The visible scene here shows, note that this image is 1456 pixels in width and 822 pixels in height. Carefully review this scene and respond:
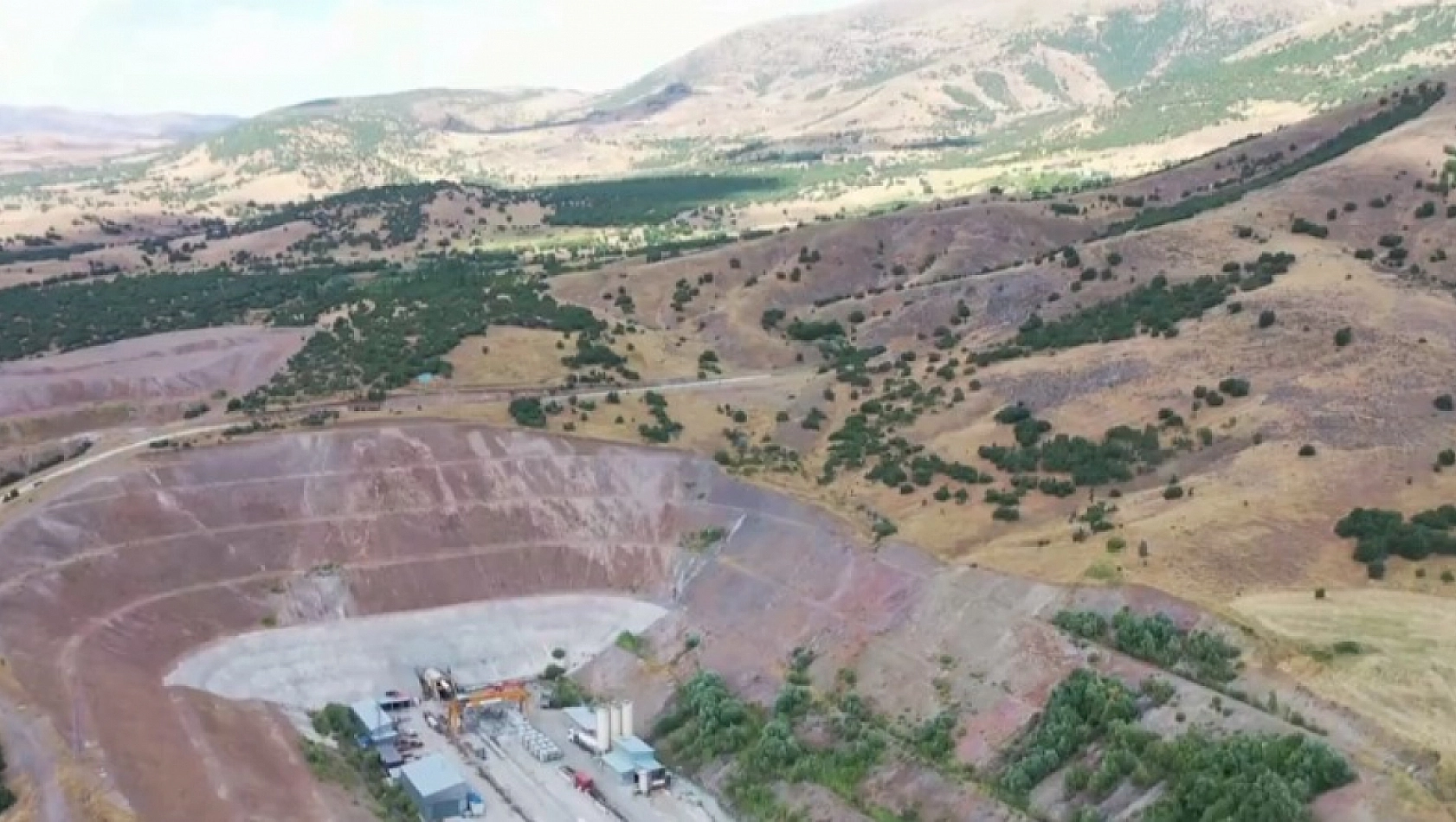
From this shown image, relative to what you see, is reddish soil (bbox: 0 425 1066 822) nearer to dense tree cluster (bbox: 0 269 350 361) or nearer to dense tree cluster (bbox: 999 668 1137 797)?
dense tree cluster (bbox: 999 668 1137 797)

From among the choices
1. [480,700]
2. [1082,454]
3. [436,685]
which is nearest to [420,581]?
[436,685]

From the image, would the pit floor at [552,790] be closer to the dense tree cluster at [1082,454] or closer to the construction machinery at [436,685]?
the construction machinery at [436,685]

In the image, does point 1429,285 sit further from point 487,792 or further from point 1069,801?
point 487,792

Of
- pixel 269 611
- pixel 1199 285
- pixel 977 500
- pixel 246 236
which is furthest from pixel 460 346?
pixel 246 236

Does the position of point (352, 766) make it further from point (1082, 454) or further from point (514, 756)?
point (1082, 454)

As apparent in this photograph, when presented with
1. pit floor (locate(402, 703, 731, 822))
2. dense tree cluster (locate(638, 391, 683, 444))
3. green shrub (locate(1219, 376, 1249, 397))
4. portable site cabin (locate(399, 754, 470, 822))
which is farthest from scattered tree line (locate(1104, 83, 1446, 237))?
portable site cabin (locate(399, 754, 470, 822))
